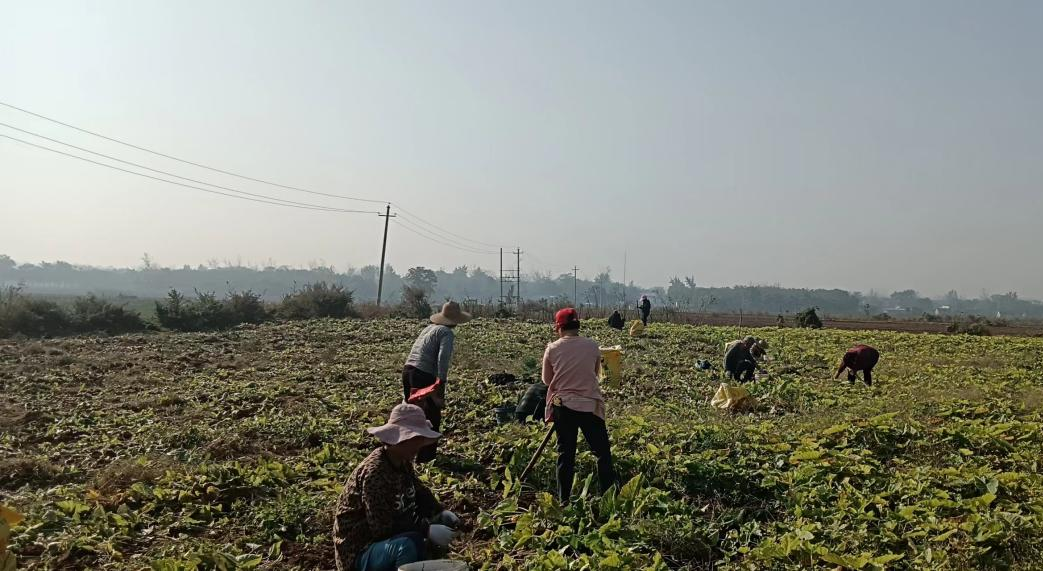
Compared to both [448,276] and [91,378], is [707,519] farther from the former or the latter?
[448,276]

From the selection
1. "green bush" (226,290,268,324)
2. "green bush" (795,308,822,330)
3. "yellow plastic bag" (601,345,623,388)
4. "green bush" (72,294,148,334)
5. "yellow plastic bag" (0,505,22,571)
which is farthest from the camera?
"green bush" (795,308,822,330)

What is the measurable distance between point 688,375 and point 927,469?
8.39 metres

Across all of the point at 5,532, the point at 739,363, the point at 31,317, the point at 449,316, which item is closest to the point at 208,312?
the point at 31,317

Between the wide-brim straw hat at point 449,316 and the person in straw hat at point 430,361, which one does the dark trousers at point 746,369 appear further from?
the person in straw hat at point 430,361

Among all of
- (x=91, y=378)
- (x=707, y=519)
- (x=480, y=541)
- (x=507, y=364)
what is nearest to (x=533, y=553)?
(x=480, y=541)

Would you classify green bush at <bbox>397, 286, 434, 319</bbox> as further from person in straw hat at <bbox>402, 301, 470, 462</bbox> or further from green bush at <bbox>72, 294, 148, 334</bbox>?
person in straw hat at <bbox>402, 301, 470, 462</bbox>

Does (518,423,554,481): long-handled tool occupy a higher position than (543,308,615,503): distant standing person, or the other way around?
(543,308,615,503): distant standing person

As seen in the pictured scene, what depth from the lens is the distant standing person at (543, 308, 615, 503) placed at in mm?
5766

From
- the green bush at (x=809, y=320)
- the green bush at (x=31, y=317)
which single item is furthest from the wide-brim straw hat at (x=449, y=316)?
the green bush at (x=809, y=320)

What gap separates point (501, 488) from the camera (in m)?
6.50

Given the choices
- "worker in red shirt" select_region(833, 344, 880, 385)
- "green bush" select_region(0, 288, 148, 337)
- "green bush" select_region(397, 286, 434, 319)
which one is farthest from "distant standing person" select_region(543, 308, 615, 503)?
"green bush" select_region(397, 286, 434, 319)

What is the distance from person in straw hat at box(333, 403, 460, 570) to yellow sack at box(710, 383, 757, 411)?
663 cm

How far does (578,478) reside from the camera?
6.23 metres

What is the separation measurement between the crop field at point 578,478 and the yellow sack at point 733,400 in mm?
209
